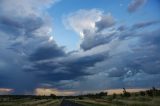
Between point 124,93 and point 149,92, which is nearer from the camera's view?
point 149,92

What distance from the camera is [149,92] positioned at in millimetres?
109688

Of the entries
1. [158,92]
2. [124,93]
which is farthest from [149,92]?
[124,93]

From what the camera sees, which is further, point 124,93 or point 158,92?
point 124,93

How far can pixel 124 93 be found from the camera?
458 feet

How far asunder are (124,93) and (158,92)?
118ft

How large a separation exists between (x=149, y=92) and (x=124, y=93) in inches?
1212

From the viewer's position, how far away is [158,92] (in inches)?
4134

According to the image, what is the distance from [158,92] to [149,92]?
5190 mm

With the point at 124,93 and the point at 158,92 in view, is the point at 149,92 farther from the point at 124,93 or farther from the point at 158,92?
the point at 124,93
